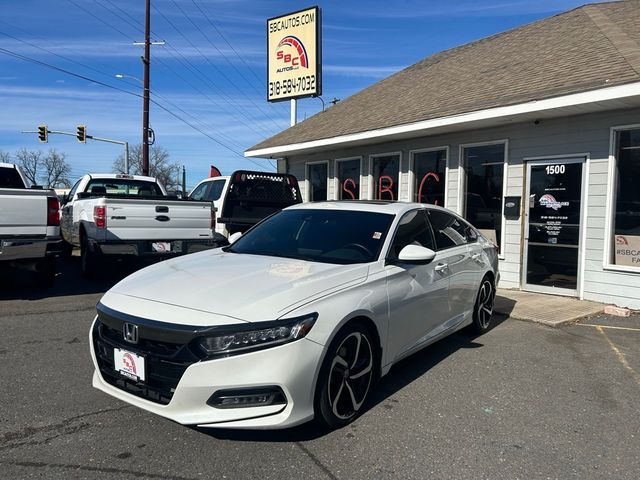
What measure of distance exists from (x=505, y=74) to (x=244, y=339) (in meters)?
8.99

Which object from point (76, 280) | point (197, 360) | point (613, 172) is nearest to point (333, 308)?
point (197, 360)

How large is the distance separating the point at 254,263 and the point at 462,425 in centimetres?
193

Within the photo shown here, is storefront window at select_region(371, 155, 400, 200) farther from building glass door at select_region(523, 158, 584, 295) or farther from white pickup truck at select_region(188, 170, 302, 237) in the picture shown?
building glass door at select_region(523, 158, 584, 295)

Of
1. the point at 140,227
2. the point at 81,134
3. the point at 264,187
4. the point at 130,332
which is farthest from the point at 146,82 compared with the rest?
the point at 130,332

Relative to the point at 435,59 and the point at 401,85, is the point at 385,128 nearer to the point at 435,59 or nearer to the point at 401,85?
the point at 401,85

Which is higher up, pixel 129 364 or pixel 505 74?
pixel 505 74

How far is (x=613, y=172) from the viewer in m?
7.66

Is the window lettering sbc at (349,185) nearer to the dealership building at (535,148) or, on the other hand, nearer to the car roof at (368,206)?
the dealership building at (535,148)

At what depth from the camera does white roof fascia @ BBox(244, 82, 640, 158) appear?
6.88m

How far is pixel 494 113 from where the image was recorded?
27.4 feet

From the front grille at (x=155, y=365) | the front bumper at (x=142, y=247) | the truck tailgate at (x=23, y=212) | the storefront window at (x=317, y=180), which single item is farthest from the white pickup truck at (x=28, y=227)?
the storefront window at (x=317, y=180)

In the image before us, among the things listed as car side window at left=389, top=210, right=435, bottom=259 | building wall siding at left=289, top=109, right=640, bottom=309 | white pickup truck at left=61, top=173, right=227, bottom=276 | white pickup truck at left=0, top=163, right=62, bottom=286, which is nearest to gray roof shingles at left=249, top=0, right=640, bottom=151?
building wall siding at left=289, top=109, right=640, bottom=309

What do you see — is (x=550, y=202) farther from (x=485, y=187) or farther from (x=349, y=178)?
(x=349, y=178)

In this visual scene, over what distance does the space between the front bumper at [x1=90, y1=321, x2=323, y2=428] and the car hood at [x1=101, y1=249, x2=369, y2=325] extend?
0.76 ft
